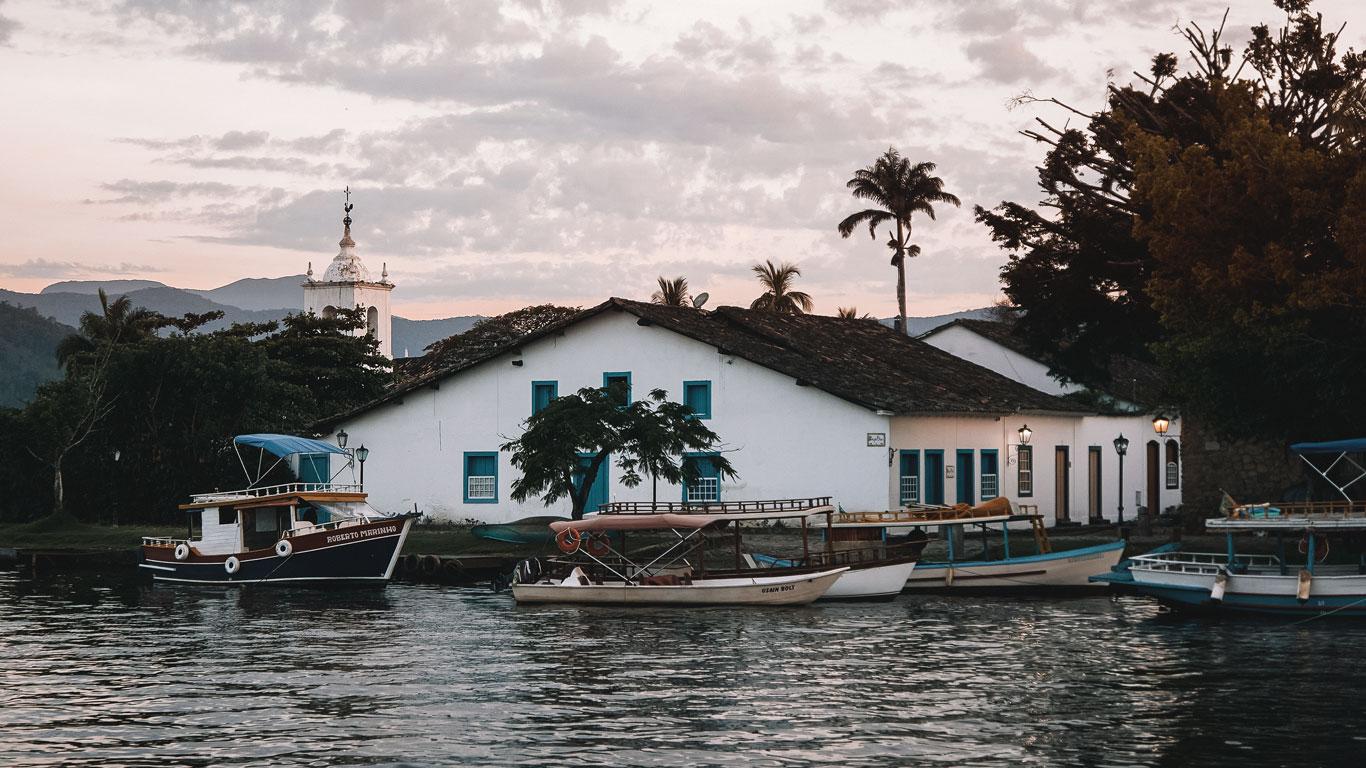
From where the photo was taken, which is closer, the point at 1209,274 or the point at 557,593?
the point at 557,593

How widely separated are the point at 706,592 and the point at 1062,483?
24574 millimetres

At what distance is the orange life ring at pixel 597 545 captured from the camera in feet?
123

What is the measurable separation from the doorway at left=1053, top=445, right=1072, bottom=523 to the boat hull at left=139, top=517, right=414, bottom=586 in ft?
76.8

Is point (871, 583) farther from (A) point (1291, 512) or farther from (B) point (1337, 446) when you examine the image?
(B) point (1337, 446)

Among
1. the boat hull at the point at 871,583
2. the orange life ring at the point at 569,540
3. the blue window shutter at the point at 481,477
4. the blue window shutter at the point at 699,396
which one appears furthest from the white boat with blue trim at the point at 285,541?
the boat hull at the point at 871,583

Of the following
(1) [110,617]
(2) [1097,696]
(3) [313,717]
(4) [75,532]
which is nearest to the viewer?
(3) [313,717]

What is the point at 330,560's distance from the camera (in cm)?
4188

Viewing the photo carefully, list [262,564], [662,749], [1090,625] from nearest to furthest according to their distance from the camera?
[662,749]
[1090,625]
[262,564]

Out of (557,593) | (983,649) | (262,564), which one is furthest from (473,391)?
(983,649)

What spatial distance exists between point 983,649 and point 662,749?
10224mm

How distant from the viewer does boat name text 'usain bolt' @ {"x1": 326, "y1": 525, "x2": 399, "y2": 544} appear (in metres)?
41.4

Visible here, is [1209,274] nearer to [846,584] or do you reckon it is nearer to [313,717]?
[846,584]

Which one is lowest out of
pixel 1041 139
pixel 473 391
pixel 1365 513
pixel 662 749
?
pixel 662 749

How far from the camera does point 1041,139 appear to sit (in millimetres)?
50500
